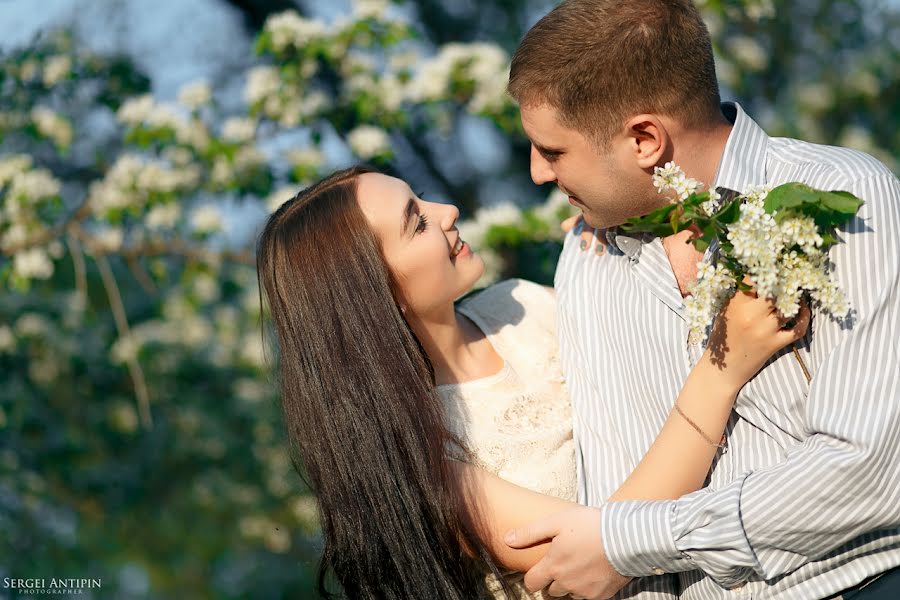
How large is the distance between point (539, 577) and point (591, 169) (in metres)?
0.94

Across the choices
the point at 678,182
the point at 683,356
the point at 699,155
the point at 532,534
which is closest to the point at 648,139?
the point at 699,155

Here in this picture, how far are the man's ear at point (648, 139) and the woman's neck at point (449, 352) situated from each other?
694 millimetres

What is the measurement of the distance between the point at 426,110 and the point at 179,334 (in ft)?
8.00

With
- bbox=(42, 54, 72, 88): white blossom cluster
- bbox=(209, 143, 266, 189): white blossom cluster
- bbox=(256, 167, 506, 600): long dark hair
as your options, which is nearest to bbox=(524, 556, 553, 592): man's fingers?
bbox=(256, 167, 506, 600): long dark hair

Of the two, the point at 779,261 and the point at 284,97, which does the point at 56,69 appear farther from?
the point at 779,261

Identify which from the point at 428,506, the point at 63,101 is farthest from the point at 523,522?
the point at 63,101

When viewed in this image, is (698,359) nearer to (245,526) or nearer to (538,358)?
(538,358)

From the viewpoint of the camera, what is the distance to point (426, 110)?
15.3ft

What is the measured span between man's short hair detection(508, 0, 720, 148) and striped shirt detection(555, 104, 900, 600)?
0.14 metres

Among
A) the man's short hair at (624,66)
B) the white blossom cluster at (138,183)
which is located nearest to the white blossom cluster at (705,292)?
the man's short hair at (624,66)

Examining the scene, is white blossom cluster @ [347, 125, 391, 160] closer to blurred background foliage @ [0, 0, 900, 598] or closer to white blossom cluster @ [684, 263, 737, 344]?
blurred background foliage @ [0, 0, 900, 598]

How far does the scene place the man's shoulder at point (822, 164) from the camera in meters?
2.05

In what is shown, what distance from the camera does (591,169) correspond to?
2416mm

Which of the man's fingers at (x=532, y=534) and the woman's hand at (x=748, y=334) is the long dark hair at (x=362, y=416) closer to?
the man's fingers at (x=532, y=534)
